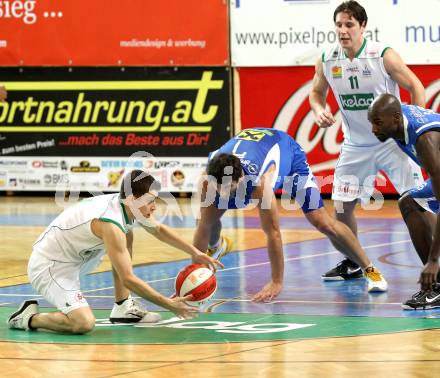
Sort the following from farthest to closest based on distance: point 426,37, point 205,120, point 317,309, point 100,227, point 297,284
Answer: point 205,120 < point 426,37 < point 297,284 < point 317,309 < point 100,227

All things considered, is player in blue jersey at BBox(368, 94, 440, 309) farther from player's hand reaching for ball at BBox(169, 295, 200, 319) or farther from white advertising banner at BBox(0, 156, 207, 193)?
white advertising banner at BBox(0, 156, 207, 193)

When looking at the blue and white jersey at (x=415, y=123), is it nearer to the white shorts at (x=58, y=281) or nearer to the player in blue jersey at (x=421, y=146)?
the player in blue jersey at (x=421, y=146)

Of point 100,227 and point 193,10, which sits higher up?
point 193,10

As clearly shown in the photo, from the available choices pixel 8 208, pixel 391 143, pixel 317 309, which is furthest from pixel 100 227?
pixel 8 208

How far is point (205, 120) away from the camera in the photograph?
1961cm

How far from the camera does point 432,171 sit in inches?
378

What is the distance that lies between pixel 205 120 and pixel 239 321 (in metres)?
10.4

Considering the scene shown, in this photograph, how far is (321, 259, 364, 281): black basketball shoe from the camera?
468 inches

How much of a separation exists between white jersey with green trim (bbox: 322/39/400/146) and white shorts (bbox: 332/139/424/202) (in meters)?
0.11

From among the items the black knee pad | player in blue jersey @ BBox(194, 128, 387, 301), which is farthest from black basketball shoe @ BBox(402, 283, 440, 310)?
player in blue jersey @ BBox(194, 128, 387, 301)

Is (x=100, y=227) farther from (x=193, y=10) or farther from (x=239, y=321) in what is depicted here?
(x=193, y=10)

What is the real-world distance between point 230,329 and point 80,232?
1391 mm

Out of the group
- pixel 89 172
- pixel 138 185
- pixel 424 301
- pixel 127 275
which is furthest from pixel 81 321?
pixel 89 172

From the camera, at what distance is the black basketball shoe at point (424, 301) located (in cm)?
985
